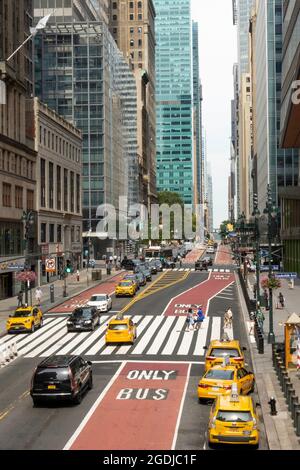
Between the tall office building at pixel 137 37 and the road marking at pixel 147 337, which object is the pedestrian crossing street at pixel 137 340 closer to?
the road marking at pixel 147 337

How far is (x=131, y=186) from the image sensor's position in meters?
153

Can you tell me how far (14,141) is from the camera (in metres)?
65.4

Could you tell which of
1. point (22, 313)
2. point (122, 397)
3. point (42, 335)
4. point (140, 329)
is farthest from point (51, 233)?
point (122, 397)

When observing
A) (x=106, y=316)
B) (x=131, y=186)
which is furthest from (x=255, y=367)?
(x=131, y=186)

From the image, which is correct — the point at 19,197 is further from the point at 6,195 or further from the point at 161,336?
the point at 161,336

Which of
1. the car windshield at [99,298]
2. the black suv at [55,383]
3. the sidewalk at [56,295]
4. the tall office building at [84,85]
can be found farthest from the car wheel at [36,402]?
the tall office building at [84,85]

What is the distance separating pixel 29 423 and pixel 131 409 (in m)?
3.42

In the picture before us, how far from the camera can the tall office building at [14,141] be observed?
204 feet

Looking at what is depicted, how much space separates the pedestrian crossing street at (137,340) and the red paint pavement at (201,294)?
4.75 metres

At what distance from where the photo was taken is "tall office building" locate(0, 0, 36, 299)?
62.2 meters

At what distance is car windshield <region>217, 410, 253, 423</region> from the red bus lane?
156 cm

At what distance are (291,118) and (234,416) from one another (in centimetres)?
5457

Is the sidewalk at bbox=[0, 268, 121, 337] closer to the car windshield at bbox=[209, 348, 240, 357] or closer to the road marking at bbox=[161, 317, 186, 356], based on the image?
the road marking at bbox=[161, 317, 186, 356]
